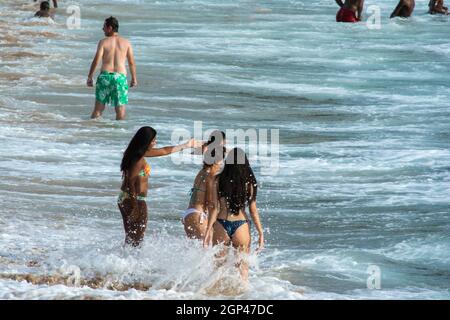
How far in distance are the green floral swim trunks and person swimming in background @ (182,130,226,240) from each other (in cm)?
623

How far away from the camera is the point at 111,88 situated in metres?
14.8

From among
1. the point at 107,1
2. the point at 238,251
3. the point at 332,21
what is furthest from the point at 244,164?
the point at 107,1

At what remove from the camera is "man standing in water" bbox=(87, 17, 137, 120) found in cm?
1438

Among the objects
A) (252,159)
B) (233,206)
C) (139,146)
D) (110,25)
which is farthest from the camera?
(110,25)

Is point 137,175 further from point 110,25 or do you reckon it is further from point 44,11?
point 44,11

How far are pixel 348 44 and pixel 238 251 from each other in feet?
53.8

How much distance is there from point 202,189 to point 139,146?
1.91 feet

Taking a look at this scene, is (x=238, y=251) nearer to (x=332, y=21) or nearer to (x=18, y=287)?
(x=18, y=287)

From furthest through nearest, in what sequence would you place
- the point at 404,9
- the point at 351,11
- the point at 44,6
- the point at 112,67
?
the point at 404,9 < the point at 351,11 < the point at 44,6 < the point at 112,67

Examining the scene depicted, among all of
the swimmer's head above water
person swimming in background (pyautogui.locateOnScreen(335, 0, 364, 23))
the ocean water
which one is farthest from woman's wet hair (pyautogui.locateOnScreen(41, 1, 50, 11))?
the swimmer's head above water

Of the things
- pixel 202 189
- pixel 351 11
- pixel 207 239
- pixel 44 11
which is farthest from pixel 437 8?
pixel 207 239

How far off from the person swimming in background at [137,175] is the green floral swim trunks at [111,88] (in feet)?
19.2

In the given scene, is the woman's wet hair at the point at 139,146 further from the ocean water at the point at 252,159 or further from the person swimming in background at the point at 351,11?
the person swimming in background at the point at 351,11

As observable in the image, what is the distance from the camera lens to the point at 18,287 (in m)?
8.04
